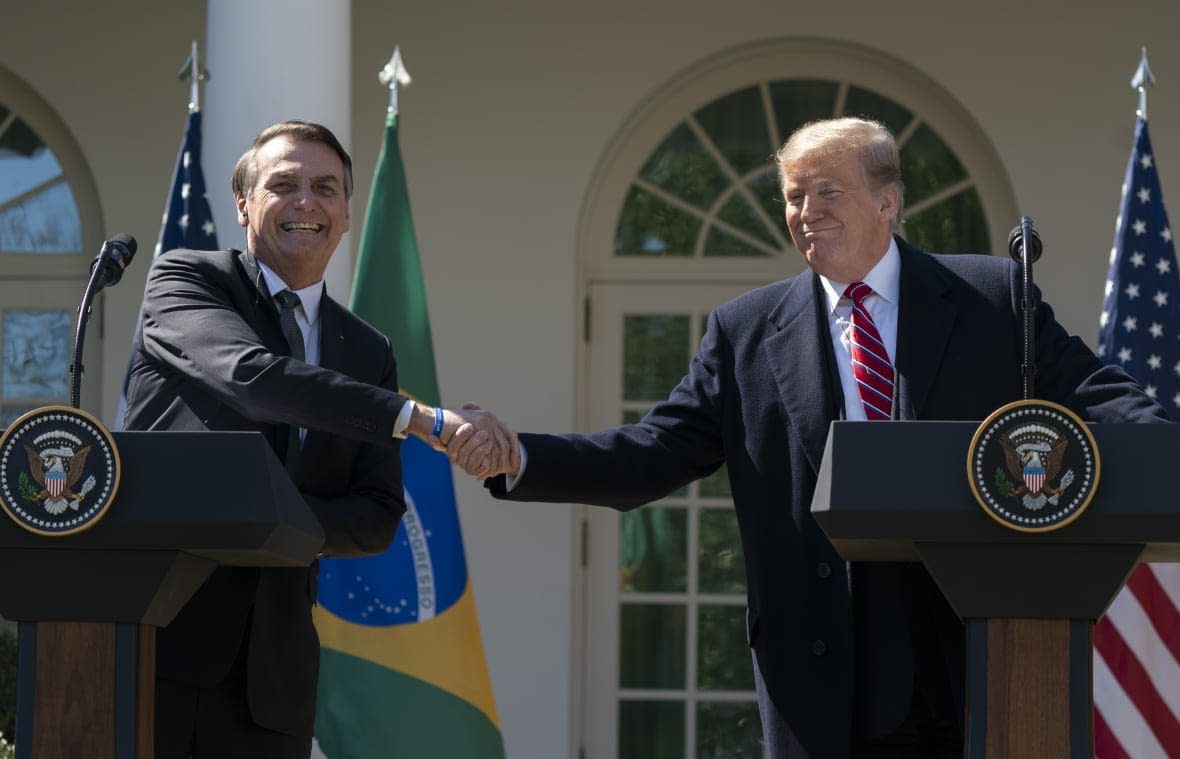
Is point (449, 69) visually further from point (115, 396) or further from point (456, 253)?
point (115, 396)

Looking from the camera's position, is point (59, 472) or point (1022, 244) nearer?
point (59, 472)

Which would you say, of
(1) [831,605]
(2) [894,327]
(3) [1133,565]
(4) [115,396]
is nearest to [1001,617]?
(3) [1133,565]

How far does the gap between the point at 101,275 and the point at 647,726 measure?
4.61 m

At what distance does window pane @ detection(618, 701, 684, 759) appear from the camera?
6996 millimetres

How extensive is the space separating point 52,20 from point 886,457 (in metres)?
5.87

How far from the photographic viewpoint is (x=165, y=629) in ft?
9.62

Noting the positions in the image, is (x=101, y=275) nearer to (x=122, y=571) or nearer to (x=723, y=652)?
(x=122, y=571)

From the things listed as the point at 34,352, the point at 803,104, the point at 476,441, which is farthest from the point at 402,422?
the point at 34,352

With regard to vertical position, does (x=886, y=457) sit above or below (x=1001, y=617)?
above

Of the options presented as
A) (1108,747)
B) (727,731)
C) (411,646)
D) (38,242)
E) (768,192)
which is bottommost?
(727,731)

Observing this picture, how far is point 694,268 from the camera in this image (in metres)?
7.11

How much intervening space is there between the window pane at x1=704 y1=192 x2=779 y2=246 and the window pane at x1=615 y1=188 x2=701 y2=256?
111 mm

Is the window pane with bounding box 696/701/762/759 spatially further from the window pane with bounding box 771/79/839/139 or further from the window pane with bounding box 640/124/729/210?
the window pane with bounding box 771/79/839/139

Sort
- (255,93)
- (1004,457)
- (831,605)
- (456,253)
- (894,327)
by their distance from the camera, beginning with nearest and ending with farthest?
(1004,457) < (831,605) < (894,327) < (255,93) < (456,253)
